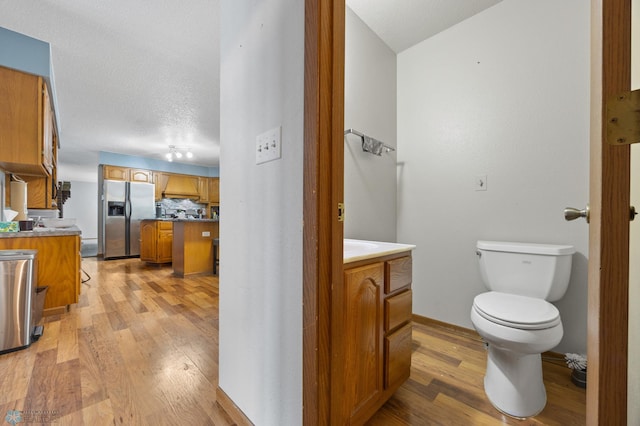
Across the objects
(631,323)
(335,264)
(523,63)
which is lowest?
(631,323)

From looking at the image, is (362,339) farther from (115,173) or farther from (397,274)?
(115,173)

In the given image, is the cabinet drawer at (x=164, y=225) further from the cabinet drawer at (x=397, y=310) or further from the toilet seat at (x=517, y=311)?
the toilet seat at (x=517, y=311)

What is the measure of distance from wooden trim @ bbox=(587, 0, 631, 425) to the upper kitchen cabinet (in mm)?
3472

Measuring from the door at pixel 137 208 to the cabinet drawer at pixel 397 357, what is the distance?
6.12m

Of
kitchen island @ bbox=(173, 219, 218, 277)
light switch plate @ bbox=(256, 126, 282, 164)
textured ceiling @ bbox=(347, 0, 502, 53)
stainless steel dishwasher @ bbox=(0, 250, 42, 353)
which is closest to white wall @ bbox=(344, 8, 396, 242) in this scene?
textured ceiling @ bbox=(347, 0, 502, 53)

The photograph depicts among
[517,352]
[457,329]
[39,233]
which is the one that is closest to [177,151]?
[39,233]

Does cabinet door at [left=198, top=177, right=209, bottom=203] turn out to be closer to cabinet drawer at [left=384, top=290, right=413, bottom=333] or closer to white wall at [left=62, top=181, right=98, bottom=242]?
white wall at [left=62, top=181, right=98, bottom=242]

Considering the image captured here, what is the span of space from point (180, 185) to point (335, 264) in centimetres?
672

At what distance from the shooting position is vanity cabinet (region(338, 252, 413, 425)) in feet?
2.77

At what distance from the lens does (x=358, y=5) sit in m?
1.85

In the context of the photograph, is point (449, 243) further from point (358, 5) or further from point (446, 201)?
point (358, 5)

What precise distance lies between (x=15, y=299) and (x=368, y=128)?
2.78 metres

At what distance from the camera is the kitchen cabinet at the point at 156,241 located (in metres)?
4.81

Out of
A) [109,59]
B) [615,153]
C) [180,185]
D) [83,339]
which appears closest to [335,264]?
[615,153]
